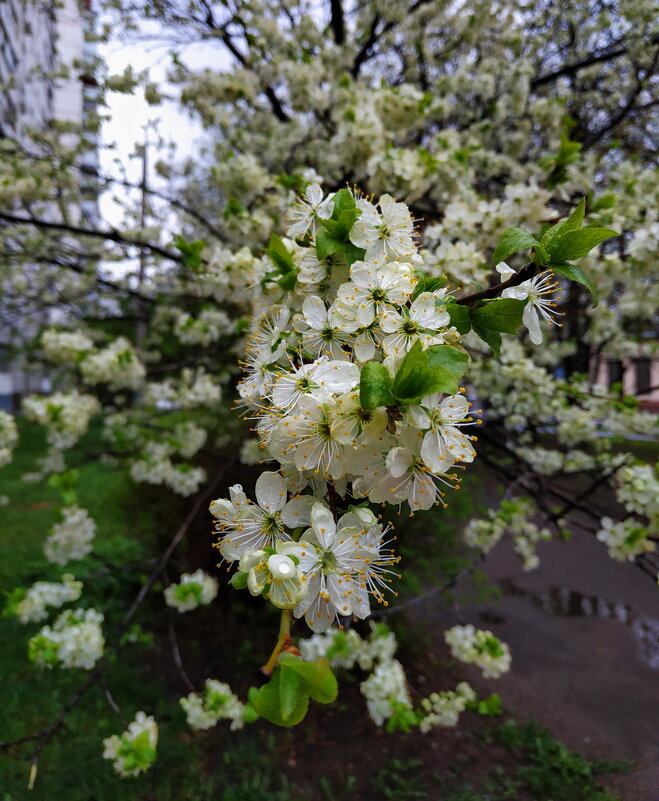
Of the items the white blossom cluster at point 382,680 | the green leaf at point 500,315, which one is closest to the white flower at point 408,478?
the green leaf at point 500,315

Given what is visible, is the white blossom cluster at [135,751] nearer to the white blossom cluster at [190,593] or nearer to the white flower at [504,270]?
the white blossom cluster at [190,593]

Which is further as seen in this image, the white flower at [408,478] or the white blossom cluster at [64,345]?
the white blossom cluster at [64,345]

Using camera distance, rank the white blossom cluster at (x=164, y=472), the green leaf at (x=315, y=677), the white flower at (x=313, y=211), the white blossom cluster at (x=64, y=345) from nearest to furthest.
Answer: the green leaf at (x=315, y=677) → the white flower at (x=313, y=211) → the white blossom cluster at (x=64, y=345) → the white blossom cluster at (x=164, y=472)

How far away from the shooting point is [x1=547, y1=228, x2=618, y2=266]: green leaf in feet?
2.30

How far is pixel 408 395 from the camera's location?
0.66m

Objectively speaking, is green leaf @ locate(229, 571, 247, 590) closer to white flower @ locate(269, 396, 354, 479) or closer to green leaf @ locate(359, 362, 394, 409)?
white flower @ locate(269, 396, 354, 479)

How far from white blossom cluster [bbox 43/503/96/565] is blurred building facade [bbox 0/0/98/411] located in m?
2.63

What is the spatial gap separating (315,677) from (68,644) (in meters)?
1.86

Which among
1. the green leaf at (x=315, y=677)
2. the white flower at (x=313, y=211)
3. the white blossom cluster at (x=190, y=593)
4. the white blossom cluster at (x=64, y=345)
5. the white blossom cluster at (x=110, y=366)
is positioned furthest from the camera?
the white blossom cluster at (x=64, y=345)

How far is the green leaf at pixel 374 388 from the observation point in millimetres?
638

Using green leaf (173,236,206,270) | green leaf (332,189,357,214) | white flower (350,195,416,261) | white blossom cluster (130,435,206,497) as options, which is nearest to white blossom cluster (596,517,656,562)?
white flower (350,195,416,261)

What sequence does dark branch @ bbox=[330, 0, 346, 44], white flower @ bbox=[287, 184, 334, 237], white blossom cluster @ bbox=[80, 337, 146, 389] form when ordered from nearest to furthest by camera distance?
1. white flower @ bbox=[287, 184, 334, 237]
2. white blossom cluster @ bbox=[80, 337, 146, 389]
3. dark branch @ bbox=[330, 0, 346, 44]

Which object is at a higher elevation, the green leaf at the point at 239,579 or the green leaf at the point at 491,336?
the green leaf at the point at 491,336

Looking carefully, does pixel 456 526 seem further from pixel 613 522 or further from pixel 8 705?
pixel 8 705
